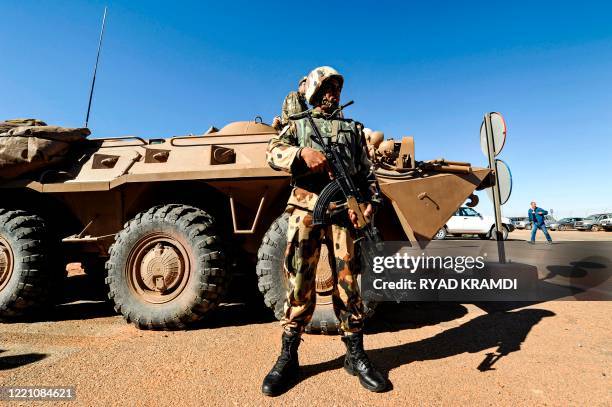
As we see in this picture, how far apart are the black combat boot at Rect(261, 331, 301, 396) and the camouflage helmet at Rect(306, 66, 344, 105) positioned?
162 centimetres

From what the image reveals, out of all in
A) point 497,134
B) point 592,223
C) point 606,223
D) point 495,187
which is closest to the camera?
point 495,187

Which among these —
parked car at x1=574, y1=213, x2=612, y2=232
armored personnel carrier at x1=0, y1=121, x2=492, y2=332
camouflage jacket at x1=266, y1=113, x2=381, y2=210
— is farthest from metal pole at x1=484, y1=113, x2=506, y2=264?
parked car at x1=574, y1=213, x2=612, y2=232

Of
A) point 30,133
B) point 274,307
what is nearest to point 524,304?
point 274,307

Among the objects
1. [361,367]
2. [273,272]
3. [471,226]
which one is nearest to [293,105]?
[273,272]

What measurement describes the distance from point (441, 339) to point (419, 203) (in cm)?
119

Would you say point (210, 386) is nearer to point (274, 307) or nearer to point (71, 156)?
point (274, 307)

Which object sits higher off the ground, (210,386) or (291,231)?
(291,231)

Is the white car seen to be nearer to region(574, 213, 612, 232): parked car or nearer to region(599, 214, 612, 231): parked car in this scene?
region(599, 214, 612, 231): parked car

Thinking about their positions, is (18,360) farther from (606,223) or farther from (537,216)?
(606,223)

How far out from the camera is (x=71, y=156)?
13.0ft

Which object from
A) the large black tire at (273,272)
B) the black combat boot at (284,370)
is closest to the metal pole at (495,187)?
the large black tire at (273,272)

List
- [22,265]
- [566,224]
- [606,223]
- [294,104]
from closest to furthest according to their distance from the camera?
1. [22,265]
2. [294,104]
3. [606,223]
4. [566,224]

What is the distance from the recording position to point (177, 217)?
3.20 m

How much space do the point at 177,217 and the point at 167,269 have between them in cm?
48
